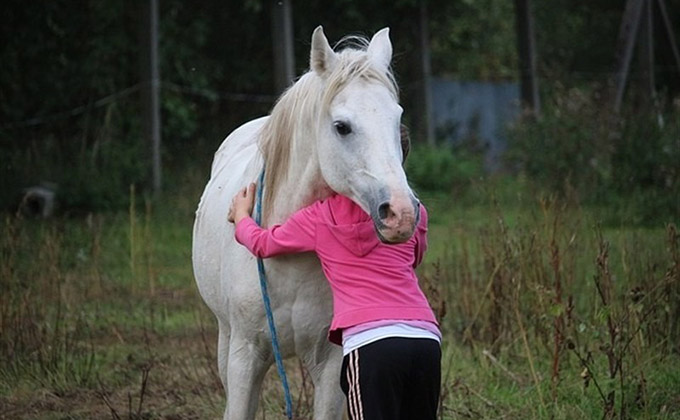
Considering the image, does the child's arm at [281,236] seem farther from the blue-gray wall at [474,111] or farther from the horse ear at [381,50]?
the blue-gray wall at [474,111]

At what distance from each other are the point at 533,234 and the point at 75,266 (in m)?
3.28

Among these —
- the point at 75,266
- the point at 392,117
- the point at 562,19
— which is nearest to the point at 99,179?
the point at 75,266

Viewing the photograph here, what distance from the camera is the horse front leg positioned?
4.21 metres

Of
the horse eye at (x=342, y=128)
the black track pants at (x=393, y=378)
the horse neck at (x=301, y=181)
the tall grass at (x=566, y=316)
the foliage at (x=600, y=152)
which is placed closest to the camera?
the black track pants at (x=393, y=378)

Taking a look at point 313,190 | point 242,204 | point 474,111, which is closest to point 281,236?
point 313,190

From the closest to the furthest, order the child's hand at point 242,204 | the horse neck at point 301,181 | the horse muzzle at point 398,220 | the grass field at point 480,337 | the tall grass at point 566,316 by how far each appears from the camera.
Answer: the horse muzzle at point 398,220 < the horse neck at point 301,181 < the child's hand at point 242,204 < the tall grass at point 566,316 < the grass field at point 480,337

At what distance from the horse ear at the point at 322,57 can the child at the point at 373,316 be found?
0.43 m

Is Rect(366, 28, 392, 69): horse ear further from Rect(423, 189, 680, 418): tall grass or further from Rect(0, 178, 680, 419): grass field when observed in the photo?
Rect(0, 178, 680, 419): grass field

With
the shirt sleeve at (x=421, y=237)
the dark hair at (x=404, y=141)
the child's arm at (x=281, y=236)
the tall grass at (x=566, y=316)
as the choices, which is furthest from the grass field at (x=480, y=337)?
the child's arm at (x=281, y=236)

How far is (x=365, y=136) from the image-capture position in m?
3.59

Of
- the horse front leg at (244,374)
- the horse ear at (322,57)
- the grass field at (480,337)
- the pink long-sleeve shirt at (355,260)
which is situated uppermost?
the horse ear at (322,57)

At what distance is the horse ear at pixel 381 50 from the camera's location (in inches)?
150

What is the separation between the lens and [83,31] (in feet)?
44.1

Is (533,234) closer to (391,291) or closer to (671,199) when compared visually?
(391,291)
